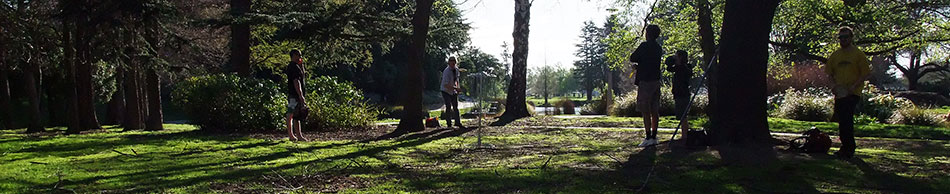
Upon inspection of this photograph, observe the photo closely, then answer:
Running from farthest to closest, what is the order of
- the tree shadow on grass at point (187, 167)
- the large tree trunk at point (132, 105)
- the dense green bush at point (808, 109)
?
1. the large tree trunk at point (132, 105)
2. the dense green bush at point (808, 109)
3. the tree shadow on grass at point (187, 167)

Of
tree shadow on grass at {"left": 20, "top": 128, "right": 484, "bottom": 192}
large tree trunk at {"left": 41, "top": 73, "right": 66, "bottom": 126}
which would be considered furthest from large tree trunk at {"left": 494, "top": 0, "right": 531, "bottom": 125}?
large tree trunk at {"left": 41, "top": 73, "right": 66, "bottom": 126}

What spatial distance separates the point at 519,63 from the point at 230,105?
24.4ft

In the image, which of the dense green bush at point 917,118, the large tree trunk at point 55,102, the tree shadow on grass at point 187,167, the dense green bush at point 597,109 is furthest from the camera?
the large tree trunk at point 55,102

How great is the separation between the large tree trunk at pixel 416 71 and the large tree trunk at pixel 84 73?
19.9 ft

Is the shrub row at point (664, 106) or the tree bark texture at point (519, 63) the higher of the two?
the tree bark texture at point (519, 63)

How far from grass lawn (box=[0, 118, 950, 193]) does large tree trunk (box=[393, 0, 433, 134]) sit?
8.96 ft

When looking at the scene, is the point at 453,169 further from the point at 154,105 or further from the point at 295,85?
the point at 154,105

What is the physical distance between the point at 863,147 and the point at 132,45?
13.4m

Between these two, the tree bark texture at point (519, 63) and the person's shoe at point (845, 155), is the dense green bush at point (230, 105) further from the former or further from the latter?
the person's shoe at point (845, 155)

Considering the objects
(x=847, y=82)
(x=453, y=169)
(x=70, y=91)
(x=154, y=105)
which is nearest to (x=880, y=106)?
(x=847, y=82)

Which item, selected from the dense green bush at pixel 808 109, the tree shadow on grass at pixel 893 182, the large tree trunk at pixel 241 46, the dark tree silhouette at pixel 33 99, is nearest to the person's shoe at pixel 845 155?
the tree shadow on grass at pixel 893 182

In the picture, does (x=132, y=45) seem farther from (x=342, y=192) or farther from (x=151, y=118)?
(x=342, y=192)

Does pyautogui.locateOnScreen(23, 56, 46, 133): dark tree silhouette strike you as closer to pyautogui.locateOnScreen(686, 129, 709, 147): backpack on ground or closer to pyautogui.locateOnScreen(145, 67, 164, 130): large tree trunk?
pyautogui.locateOnScreen(145, 67, 164, 130): large tree trunk

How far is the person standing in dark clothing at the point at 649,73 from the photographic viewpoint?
25.3 ft
